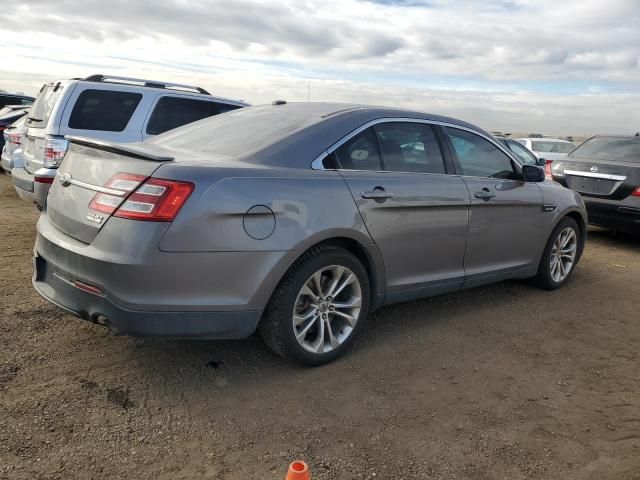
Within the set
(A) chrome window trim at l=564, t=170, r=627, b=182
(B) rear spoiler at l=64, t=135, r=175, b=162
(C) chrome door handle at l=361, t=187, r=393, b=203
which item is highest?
(B) rear spoiler at l=64, t=135, r=175, b=162

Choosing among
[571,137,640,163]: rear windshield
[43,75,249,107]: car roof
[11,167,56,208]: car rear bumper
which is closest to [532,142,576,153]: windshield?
[571,137,640,163]: rear windshield

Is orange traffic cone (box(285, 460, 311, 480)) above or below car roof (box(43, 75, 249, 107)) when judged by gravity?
below

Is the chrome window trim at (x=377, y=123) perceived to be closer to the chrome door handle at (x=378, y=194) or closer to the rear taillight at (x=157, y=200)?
the chrome door handle at (x=378, y=194)

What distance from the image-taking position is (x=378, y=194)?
3740 mm

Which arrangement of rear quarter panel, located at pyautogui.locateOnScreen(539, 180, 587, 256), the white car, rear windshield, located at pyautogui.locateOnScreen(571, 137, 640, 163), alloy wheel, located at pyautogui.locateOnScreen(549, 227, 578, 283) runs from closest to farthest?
1. rear quarter panel, located at pyautogui.locateOnScreen(539, 180, 587, 256)
2. alloy wheel, located at pyautogui.locateOnScreen(549, 227, 578, 283)
3. rear windshield, located at pyautogui.locateOnScreen(571, 137, 640, 163)
4. the white car

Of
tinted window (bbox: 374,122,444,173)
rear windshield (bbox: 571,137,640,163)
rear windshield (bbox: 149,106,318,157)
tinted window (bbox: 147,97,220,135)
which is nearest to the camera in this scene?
rear windshield (bbox: 149,106,318,157)

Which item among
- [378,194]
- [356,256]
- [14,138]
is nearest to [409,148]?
[378,194]

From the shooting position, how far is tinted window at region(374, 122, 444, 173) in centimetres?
400

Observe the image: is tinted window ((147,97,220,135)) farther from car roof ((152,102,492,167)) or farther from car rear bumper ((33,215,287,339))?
car rear bumper ((33,215,287,339))

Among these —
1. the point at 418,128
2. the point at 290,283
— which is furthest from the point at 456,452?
the point at 418,128

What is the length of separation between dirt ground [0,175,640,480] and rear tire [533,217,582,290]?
2.86ft

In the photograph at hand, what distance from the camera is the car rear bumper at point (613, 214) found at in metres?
7.49

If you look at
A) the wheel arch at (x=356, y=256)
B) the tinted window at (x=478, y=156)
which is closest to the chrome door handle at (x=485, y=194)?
the tinted window at (x=478, y=156)

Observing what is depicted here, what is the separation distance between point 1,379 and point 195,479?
1419 millimetres
